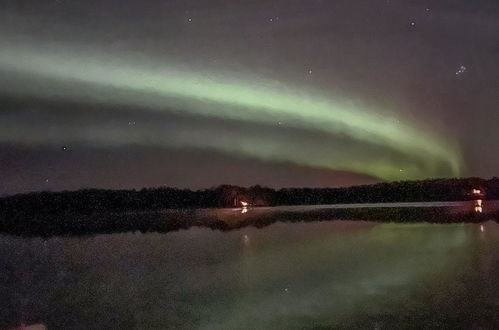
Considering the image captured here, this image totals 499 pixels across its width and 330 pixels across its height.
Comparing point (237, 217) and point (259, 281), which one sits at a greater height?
point (237, 217)

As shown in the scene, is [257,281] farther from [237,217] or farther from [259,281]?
[237,217]

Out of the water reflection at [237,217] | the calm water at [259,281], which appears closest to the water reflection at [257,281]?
the calm water at [259,281]

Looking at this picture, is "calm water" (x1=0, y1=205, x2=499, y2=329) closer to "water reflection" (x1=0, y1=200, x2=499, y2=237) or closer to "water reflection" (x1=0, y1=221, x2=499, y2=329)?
"water reflection" (x1=0, y1=221, x2=499, y2=329)

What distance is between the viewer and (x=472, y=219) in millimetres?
10125

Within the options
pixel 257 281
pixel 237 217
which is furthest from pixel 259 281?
pixel 237 217

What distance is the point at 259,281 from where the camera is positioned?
212 inches

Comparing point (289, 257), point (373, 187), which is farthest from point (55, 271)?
point (373, 187)

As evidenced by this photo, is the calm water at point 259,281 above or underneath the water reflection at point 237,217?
underneath

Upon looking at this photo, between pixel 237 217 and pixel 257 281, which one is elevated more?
pixel 237 217

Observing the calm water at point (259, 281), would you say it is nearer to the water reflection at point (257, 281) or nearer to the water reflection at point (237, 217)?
the water reflection at point (257, 281)

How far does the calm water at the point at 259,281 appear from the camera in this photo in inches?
157

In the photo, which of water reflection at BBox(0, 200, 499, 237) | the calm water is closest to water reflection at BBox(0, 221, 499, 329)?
the calm water

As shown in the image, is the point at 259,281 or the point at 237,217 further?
the point at 237,217

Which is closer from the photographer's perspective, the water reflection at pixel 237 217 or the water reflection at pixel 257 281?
the water reflection at pixel 257 281
